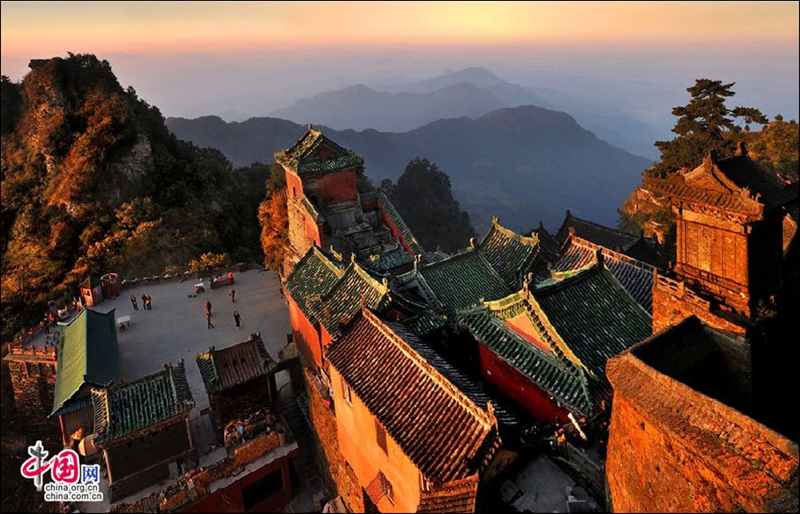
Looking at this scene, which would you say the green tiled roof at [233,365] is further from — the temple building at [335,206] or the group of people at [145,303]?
the group of people at [145,303]

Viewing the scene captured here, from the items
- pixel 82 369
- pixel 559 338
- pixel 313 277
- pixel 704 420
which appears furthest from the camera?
pixel 313 277

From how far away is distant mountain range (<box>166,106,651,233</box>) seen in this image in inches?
4291

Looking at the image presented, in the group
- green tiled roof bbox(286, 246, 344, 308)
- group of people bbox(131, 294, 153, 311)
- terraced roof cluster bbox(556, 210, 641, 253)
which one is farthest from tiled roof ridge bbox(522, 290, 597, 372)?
group of people bbox(131, 294, 153, 311)

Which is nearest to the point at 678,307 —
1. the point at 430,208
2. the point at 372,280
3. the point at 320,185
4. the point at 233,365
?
the point at 372,280

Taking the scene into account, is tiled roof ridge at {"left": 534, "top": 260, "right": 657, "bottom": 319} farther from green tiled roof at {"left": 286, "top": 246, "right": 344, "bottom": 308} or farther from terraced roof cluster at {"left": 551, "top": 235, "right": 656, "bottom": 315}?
green tiled roof at {"left": 286, "top": 246, "right": 344, "bottom": 308}

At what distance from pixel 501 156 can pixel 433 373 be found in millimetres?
172463

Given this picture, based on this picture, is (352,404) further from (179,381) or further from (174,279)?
(174,279)

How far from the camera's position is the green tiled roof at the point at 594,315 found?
12.7m

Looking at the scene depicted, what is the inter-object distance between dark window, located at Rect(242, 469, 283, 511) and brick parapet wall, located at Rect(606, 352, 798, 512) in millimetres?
11416

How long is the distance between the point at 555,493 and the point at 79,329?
19.8m

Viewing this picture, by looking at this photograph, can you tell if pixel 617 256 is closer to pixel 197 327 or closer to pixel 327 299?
pixel 327 299

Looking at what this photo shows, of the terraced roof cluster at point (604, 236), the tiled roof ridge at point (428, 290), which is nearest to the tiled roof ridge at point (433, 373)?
the tiled roof ridge at point (428, 290)

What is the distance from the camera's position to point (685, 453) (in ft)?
24.9

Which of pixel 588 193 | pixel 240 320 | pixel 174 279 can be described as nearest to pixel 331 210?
pixel 240 320
